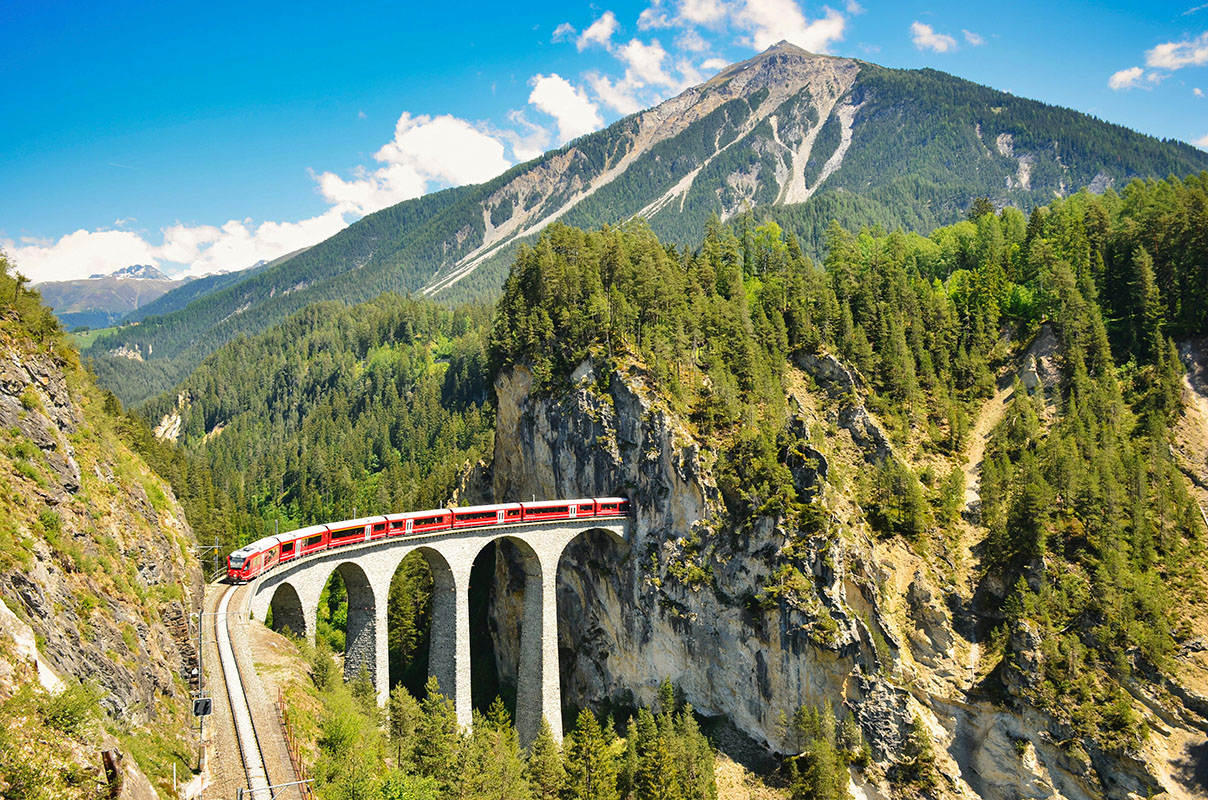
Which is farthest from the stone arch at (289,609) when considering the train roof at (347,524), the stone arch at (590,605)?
the stone arch at (590,605)

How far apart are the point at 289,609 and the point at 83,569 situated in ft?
72.4

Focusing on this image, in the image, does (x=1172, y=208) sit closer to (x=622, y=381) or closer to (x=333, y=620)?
(x=622, y=381)

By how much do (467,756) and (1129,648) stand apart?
39.7 meters

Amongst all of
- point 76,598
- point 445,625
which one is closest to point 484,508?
point 445,625

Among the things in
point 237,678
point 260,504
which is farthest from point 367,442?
point 237,678

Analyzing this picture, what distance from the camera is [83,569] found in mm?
24000

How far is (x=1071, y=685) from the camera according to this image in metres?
44.9

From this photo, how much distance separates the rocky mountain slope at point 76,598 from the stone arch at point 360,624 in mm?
10946

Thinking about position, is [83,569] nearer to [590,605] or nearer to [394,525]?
[394,525]

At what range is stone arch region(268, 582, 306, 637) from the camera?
144ft

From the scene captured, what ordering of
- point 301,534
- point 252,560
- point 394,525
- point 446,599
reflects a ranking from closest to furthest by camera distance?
point 252,560 → point 301,534 → point 394,525 → point 446,599

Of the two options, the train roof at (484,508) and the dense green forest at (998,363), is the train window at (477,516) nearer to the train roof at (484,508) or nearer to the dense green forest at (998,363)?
the train roof at (484,508)

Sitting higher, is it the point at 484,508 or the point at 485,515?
the point at 484,508

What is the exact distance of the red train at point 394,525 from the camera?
40719mm
